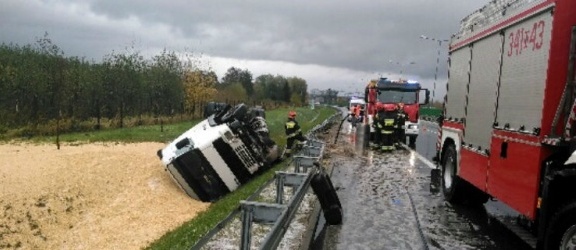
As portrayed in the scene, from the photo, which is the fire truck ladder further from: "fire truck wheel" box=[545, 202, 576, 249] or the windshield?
the windshield

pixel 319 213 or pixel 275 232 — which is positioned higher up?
pixel 275 232

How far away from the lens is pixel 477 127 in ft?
26.3

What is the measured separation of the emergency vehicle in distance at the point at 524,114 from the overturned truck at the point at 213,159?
5912mm

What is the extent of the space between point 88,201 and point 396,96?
1464 cm

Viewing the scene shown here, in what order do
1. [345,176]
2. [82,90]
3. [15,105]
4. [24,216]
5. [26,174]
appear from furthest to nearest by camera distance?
[82,90], [15,105], [26,174], [345,176], [24,216]

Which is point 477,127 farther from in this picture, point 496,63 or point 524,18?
point 524,18

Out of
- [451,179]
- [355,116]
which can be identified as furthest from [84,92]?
[451,179]

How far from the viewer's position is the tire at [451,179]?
9.54m

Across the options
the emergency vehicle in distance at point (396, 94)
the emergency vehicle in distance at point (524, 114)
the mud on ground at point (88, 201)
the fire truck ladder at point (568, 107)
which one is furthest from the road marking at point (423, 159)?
the fire truck ladder at point (568, 107)

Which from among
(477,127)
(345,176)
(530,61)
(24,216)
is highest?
(530,61)

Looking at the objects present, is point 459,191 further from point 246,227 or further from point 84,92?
point 84,92

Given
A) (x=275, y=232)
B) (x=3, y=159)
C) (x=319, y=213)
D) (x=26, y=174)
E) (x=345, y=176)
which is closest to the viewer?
(x=275, y=232)

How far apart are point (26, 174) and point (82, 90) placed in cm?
2228

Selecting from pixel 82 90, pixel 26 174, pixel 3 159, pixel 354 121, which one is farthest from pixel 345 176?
pixel 82 90
